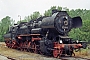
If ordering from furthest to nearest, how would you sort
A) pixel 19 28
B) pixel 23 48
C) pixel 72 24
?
1. pixel 19 28
2. pixel 23 48
3. pixel 72 24

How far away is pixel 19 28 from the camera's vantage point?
22.9m

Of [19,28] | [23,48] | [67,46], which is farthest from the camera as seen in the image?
[19,28]

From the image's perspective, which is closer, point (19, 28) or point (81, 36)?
point (19, 28)

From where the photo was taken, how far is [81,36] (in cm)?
3098

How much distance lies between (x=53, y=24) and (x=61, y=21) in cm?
92

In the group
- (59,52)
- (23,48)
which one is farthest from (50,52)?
(23,48)

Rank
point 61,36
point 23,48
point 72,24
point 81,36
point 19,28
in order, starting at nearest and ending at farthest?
point 61,36
point 72,24
point 23,48
point 19,28
point 81,36

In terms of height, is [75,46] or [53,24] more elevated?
[53,24]

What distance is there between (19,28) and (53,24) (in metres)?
9.36

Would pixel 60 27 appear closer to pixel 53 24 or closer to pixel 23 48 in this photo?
pixel 53 24

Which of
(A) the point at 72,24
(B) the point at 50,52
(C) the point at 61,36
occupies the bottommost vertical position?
(B) the point at 50,52

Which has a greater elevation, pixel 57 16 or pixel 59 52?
pixel 57 16

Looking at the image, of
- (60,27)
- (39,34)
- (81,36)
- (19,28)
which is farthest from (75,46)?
(81,36)

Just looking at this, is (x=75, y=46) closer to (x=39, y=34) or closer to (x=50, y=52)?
(x=50, y=52)
